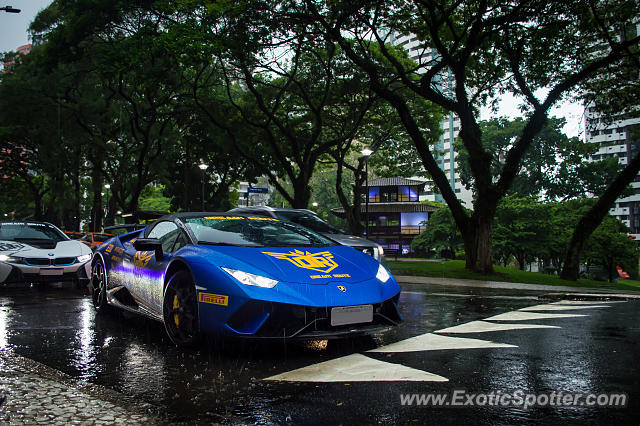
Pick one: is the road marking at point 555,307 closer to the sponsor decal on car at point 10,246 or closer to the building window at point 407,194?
the sponsor decal on car at point 10,246

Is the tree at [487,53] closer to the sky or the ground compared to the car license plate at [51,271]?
closer to the sky

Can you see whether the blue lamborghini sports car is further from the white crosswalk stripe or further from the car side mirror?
the white crosswalk stripe

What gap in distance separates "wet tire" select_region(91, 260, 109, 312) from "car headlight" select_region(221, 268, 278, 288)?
3.38 meters

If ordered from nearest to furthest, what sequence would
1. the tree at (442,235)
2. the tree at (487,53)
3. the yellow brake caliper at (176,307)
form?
the yellow brake caliper at (176,307) < the tree at (487,53) < the tree at (442,235)

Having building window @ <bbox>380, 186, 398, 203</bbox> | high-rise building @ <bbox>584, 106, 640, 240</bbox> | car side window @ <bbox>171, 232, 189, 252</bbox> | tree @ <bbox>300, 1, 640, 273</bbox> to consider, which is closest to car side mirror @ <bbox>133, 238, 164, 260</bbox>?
car side window @ <bbox>171, 232, 189, 252</bbox>

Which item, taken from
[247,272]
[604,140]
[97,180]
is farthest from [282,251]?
[604,140]

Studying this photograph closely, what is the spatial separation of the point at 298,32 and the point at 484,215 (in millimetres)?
10187

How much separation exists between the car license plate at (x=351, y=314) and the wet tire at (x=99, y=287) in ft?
13.2

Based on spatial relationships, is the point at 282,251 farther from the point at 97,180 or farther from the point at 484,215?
the point at 97,180

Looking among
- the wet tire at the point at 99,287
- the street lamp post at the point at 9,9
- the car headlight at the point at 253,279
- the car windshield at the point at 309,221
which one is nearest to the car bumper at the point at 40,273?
the wet tire at the point at 99,287

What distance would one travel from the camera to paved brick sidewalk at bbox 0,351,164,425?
9.73 ft

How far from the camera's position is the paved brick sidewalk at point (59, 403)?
9.73ft

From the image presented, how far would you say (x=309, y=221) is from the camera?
12.0m

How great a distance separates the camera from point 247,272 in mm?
4492
